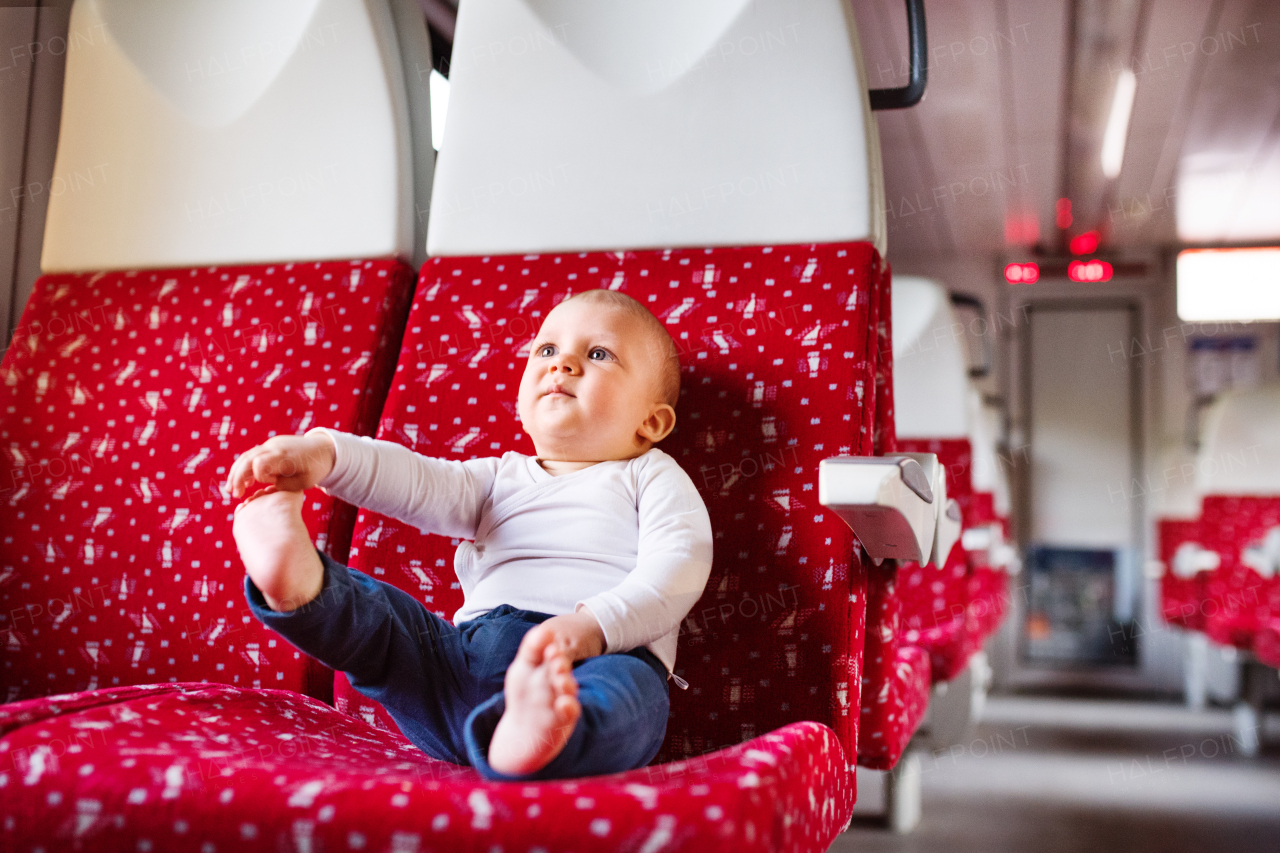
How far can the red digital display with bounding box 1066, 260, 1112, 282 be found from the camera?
6309 mm

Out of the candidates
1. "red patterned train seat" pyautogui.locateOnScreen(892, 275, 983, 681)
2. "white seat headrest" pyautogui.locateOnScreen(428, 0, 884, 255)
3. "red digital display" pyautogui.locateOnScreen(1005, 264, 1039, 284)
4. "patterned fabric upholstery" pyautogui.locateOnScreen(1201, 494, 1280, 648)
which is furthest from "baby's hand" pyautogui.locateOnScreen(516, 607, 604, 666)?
"red digital display" pyautogui.locateOnScreen(1005, 264, 1039, 284)

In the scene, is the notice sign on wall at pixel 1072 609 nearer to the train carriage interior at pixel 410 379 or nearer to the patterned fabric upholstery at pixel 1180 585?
the patterned fabric upholstery at pixel 1180 585

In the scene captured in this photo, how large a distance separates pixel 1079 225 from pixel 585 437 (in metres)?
5.49

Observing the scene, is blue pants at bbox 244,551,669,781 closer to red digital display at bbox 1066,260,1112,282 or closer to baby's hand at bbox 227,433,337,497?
baby's hand at bbox 227,433,337,497

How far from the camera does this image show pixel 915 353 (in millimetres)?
2938

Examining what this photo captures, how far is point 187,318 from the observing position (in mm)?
1496

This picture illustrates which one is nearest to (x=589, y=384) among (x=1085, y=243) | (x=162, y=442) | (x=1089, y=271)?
(x=162, y=442)

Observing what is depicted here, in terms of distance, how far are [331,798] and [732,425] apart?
0.67 meters

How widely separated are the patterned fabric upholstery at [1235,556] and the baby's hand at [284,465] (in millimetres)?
4305

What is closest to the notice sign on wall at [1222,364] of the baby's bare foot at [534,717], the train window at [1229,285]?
the train window at [1229,285]

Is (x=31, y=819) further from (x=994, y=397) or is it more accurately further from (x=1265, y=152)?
(x=1265, y=152)

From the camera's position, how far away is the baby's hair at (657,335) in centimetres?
118

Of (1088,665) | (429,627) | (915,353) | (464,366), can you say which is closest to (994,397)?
(915,353)

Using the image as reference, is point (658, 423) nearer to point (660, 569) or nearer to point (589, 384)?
point (589, 384)
